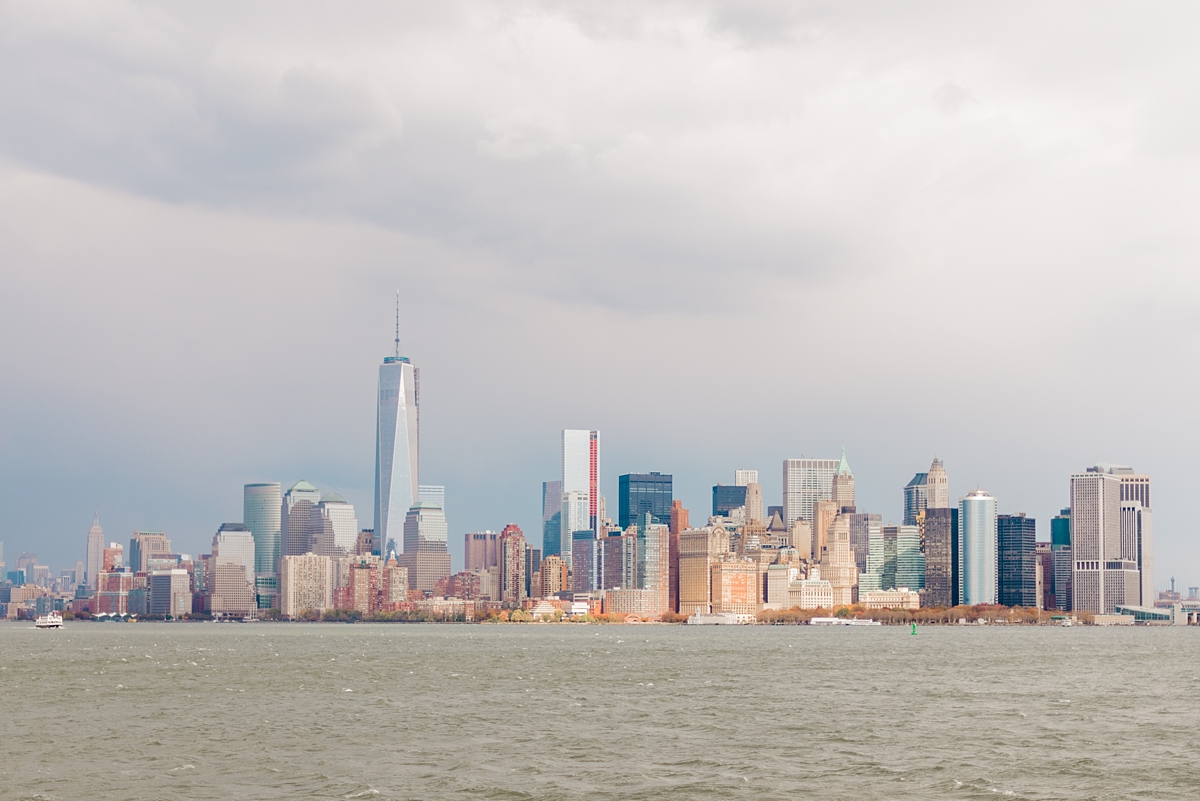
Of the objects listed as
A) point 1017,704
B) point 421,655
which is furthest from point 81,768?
point 421,655

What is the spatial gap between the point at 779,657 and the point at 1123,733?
99.4 meters

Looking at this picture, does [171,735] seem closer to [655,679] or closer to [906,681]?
[655,679]

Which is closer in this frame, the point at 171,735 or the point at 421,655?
the point at 171,735

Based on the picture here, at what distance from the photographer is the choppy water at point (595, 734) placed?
190 feet

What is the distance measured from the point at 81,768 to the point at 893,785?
35760 millimetres

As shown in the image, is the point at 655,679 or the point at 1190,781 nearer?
the point at 1190,781

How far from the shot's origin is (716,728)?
7856 centimetres

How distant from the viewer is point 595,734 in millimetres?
75812

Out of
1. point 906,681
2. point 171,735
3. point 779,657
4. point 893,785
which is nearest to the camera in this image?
point 893,785

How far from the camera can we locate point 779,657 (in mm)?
175875

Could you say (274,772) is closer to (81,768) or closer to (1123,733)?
(81,768)

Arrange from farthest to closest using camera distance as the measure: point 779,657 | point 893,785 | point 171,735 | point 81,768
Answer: point 779,657 < point 171,735 < point 81,768 < point 893,785

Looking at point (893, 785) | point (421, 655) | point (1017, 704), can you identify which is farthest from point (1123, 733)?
point (421, 655)

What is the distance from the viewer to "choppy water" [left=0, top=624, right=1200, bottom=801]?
5781 centimetres
